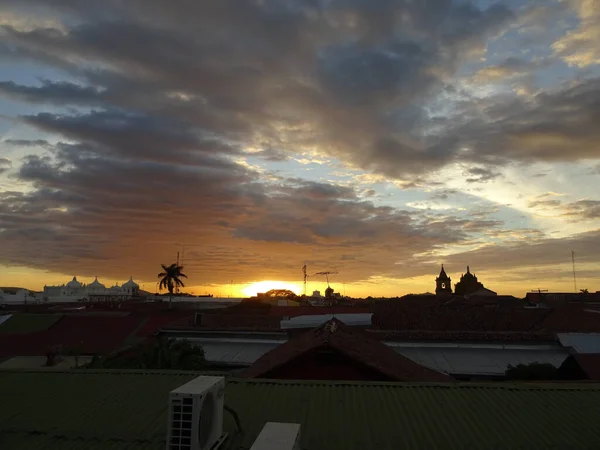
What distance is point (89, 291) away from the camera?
4018 inches

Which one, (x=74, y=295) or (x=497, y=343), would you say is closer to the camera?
(x=497, y=343)

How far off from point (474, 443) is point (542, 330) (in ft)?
76.8

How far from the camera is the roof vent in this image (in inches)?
238

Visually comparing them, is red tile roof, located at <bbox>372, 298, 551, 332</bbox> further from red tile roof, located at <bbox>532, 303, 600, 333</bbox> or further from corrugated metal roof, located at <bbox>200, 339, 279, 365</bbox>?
corrugated metal roof, located at <bbox>200, 339, 279, 365</bbox>

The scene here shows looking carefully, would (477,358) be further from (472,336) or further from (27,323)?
(27,323)

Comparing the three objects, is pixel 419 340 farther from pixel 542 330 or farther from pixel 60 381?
pixel 60 381

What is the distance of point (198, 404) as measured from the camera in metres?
7.20

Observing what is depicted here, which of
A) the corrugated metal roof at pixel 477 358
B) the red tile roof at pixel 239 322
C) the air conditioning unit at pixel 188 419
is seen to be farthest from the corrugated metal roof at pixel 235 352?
the air conditioning unit at pixel 188 419

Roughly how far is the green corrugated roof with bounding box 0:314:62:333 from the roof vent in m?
34.1

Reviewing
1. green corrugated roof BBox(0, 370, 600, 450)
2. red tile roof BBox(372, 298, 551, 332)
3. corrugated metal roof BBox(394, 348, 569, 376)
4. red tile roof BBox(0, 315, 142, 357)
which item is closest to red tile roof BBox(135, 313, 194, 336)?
red tile roof BBox(0, 315, 142, 357)

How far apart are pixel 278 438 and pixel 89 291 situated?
10649 cm

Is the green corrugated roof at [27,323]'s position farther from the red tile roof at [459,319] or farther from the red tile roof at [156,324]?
the red tile roof at [459,319]

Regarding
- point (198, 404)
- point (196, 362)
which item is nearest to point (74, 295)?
point (196, 362)

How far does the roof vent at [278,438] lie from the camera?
606 cm
